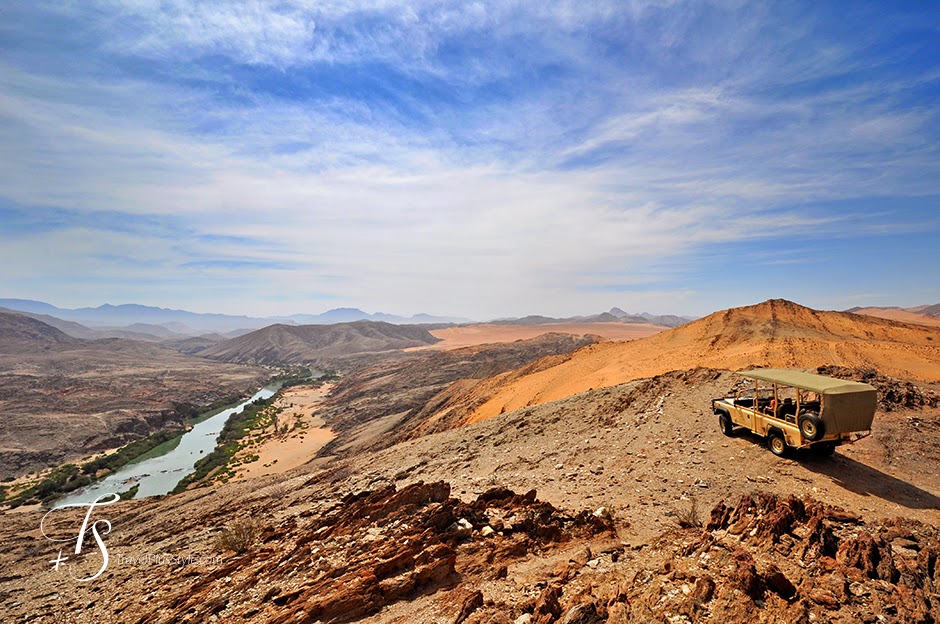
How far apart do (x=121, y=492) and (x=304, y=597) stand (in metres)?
37.8

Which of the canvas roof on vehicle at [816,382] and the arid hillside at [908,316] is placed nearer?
the canvas roof on vehicle at [816,382]

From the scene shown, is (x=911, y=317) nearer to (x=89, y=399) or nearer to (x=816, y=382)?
(x=816, y=382)

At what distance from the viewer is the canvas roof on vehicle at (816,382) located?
9.05 metres

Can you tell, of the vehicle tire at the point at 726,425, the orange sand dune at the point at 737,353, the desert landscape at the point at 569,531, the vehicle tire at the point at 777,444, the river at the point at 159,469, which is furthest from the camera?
the river at the point at 159,469

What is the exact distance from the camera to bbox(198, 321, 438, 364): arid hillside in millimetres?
144250

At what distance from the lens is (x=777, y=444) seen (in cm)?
1050

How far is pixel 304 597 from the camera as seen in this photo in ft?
24.0

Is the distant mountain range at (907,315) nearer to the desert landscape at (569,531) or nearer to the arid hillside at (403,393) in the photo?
the arid hillside at (403,393)

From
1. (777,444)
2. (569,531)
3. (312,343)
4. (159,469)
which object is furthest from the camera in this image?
(312,343)

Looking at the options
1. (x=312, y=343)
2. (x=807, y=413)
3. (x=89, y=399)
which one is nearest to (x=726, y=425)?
(x=807, y=413)

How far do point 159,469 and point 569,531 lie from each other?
47.0m

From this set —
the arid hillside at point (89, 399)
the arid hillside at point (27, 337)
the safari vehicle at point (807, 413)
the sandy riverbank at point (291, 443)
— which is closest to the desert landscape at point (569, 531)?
the safari vehicle at point (807, 413)

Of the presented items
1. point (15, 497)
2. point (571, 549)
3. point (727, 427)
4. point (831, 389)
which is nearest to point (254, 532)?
point (571, 549)

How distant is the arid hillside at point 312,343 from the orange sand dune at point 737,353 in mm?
115976
